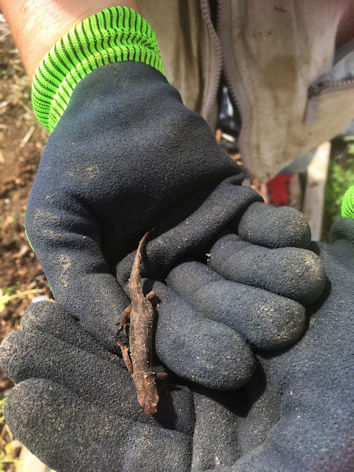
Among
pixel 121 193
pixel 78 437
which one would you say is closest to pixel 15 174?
pixel 121 193

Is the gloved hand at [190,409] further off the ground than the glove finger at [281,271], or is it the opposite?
the glove finger at [281,271]

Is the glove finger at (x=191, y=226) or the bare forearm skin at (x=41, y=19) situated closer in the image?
the glove finger at (x=191, y=226)

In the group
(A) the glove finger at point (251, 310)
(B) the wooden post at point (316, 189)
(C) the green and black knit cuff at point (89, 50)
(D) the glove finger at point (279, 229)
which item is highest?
(C) the green and black knit cuff at point (89, 50)

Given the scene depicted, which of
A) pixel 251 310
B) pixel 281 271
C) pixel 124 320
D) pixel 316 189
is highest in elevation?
pixel 281 271

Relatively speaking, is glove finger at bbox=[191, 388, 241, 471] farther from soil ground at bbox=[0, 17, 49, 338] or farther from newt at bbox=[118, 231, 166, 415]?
soil ground at bbox=[0, 17, 49, 338]

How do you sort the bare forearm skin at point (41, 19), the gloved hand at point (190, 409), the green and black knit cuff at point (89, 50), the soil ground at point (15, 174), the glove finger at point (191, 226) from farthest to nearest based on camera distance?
the soil ground at point (15, 174) < the bare forearm skin at point (41, 19) < the green and black knit cuff at point (89, 50) < the glove finger at point (191, 226) < the gloved hand at point (190, 409)

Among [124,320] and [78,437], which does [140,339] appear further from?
[78,437]

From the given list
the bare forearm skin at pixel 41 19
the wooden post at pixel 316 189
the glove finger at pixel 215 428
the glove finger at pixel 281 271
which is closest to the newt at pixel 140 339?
the glove finger at pixel 215 428

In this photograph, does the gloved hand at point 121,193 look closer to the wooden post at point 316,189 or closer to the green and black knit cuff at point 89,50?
the green and black knit cuff at point 89,50
